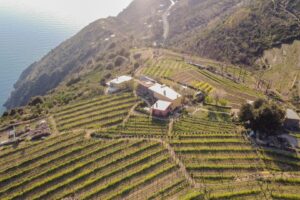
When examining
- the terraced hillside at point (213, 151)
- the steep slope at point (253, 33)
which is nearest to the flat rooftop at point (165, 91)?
the terraced hillside at point (213, 151)

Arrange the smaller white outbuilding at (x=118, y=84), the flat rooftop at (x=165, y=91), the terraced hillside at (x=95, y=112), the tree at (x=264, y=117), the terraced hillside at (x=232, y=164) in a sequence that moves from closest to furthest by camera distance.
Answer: the terraced hillside at (x=232, y=164) < the tree at (x=264, y=117) < the terraced hillside at (x=95, y=112) < the flat rooftop at (x=165, y=91) < the smaller white outbuilding at (x=118, y=84)

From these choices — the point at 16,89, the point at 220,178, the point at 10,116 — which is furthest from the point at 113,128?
the point at 16,89

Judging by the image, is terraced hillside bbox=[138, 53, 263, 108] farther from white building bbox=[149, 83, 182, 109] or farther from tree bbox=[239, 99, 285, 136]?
tree bbox=[239, 99, 285, 136]

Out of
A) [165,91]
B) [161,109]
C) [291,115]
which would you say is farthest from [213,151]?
[165,91]

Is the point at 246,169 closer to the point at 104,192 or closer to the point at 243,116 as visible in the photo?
the point at 243,116

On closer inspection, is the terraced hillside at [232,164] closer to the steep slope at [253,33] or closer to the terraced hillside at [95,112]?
the terraced hillside at [95,112]
